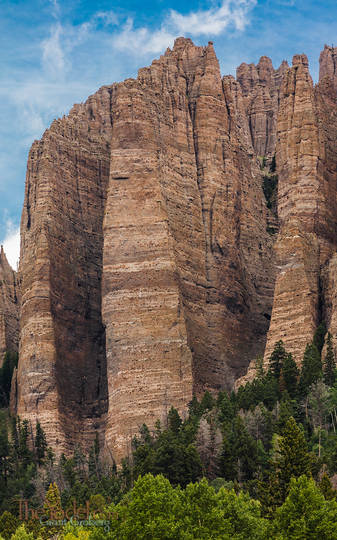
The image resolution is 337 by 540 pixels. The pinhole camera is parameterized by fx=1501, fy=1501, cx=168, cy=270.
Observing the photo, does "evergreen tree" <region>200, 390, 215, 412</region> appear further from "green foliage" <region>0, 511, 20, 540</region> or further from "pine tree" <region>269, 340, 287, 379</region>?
"green foliage" <region>0, 511, 20, 540</region>

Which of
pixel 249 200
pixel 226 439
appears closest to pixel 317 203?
pixel 249 200

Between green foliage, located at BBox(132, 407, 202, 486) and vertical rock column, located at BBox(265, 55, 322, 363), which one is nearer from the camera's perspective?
green foliage, located at BBox(132, 407, 202, 486)

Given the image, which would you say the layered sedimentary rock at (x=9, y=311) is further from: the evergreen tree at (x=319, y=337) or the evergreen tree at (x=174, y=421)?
the evergreen tree at (x=319, y=337)

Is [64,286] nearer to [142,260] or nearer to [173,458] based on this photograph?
[142,260]

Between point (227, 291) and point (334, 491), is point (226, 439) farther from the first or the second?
point (227, 291)

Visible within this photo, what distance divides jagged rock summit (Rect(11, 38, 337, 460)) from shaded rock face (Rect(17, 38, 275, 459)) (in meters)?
0.16

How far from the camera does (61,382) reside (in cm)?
14600

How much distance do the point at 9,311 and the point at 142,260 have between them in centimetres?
3002

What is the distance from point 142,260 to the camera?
144 m

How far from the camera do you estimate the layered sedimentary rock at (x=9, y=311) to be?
167 m

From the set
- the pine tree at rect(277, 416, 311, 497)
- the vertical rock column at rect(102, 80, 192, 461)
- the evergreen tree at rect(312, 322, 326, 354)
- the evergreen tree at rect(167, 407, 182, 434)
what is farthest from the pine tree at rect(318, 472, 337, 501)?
the vertical rock column at rect(102, 80, 192, 461)

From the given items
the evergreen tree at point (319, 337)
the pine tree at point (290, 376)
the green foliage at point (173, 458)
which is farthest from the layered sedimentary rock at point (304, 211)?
the green foliage at point (173, 458)

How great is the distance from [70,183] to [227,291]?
68.4ft

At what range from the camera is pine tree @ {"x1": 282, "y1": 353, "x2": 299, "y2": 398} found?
12969cm
